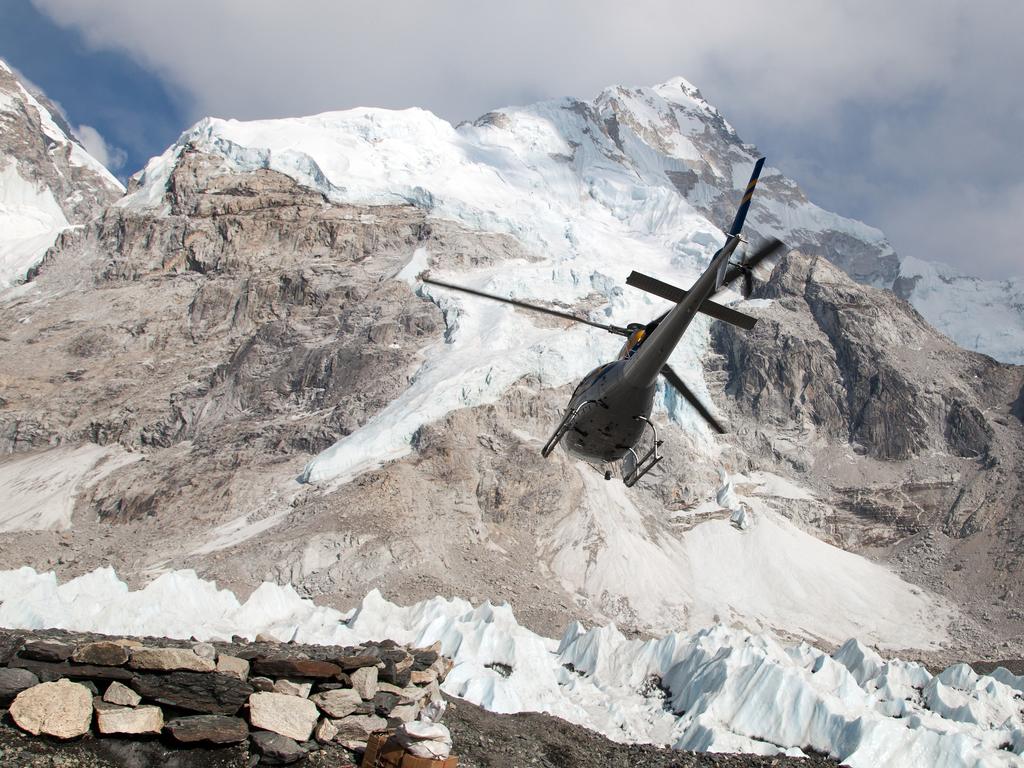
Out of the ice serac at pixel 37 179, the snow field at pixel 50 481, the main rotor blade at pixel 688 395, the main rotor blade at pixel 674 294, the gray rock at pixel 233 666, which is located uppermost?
the ice serac at pixel 37 179

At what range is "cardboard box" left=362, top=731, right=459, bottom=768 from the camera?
Answer: 932 cm

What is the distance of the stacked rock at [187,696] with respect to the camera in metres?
9.41

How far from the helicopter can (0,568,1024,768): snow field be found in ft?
34.6

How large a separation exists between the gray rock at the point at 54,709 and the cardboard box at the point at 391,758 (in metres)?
3.49

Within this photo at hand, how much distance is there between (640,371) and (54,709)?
10.8 m

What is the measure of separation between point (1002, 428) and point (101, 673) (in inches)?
4098

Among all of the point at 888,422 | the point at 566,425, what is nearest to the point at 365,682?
the point at 566,425

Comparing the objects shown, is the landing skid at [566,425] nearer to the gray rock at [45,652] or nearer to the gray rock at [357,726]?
the gray rock at [357,726]

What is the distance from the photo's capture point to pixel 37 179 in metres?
151

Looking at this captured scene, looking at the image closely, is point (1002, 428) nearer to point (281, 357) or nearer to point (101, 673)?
point (281, 357)

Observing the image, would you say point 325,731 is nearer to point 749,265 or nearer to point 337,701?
point 337,701

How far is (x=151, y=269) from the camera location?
10719cm

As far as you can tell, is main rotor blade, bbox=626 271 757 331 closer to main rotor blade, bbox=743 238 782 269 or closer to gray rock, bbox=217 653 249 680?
main rotor blade, bbox=743 238 782 269

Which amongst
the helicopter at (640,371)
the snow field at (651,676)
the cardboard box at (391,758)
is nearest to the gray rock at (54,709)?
the cardboard box at (391,758)
